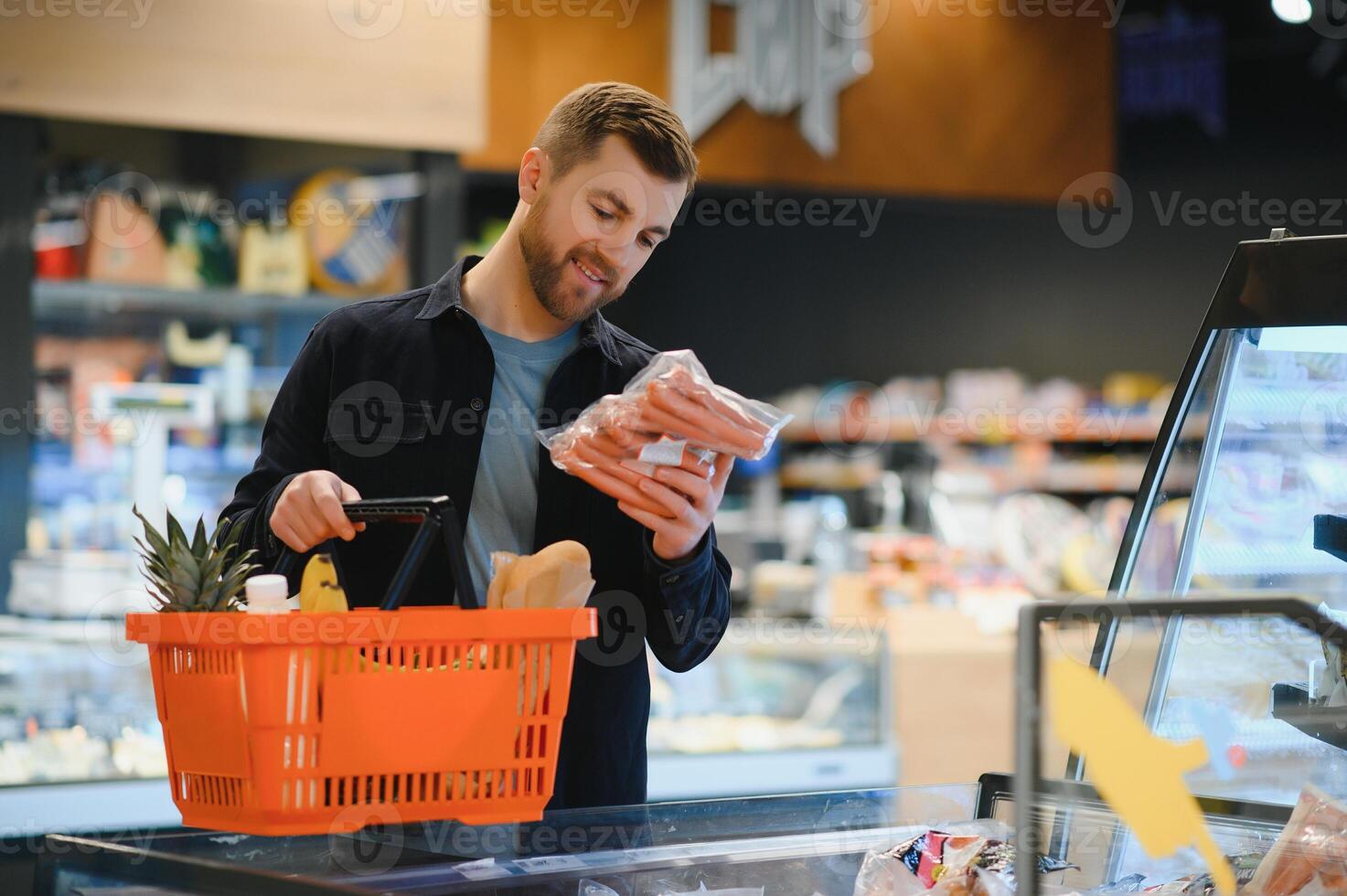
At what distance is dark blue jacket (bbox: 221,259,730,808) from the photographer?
1.82 m

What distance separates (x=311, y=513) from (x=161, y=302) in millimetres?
3040

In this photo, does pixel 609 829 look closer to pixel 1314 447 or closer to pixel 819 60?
pixel 1314 447

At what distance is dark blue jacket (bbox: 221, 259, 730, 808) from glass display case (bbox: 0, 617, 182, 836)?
73.6 inches

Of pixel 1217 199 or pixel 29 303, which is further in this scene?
pixel 1217 199

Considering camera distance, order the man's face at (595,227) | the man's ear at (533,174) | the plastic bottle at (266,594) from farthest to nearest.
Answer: the man's ear at (533,174) → the man's face at (595,227) → the plastic bottle at (266,594)

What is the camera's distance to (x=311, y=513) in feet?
4.48

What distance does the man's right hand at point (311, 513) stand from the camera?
4.40 feet

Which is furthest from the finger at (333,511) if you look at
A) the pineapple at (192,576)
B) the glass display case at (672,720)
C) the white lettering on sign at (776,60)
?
the white lettering on sign at (776,60)

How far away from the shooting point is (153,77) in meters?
3.76

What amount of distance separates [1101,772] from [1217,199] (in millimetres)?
9870

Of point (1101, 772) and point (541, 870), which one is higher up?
point (1101, 772)

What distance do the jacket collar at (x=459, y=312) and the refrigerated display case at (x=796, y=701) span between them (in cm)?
226

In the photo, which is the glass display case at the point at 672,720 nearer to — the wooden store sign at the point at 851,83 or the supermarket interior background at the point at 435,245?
the supermarket interior background at the point at 435,245

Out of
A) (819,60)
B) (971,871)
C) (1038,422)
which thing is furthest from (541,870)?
(1038,422)
